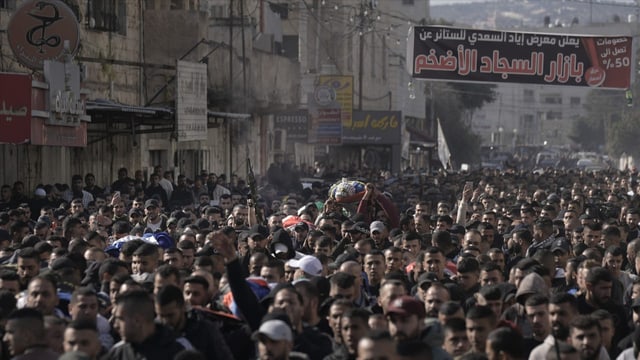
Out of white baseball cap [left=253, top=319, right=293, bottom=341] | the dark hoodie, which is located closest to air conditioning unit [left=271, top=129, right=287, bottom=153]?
the dark hoodie

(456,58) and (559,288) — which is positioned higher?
(456,58)

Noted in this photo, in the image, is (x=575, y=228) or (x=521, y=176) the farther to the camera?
(x=521, y=176)

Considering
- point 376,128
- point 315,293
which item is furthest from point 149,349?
point 376,128

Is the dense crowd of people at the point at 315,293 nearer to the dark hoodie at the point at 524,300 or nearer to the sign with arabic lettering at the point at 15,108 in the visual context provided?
the dark hoodie at the point at 524,300

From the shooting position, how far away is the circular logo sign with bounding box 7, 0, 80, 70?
22.4 meters

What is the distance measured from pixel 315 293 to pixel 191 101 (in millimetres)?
19539

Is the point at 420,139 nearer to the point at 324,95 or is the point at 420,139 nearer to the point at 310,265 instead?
the point at 324,95

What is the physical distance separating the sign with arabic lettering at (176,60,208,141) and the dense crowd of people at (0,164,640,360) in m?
10.3

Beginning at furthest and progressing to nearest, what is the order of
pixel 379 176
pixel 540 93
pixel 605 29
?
1. pixel 540 93
2. pixel 605 29
3. pixel 379 176

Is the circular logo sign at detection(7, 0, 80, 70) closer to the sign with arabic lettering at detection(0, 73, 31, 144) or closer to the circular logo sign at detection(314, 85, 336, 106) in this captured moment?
the sign with arabic lettering at detection(0, 73, 31, 144)

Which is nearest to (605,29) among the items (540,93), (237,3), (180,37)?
(540,93)

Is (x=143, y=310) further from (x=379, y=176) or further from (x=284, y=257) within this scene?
(x=379, y=176)

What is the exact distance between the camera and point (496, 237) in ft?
53.5

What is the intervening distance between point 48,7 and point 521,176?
18795 millimetres
